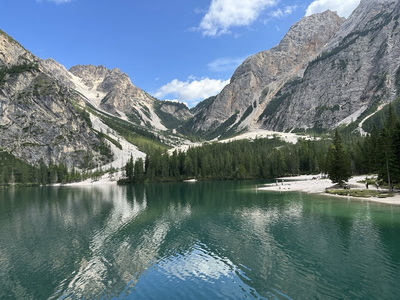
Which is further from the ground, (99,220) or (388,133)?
(388,133)

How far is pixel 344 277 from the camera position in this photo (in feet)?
90.7

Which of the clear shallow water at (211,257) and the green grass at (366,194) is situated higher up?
the green grass at (366,194)

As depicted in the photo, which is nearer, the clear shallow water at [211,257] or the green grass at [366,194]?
the clear shallow water at [211,257]

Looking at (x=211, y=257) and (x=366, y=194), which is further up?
(x=366, y=194)

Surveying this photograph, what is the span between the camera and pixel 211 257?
35781 millimetres

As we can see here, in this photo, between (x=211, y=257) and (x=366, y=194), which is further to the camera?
(x=366, y=194)

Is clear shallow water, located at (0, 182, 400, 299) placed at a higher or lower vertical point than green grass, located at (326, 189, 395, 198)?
lower

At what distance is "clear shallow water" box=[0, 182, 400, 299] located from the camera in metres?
26.7

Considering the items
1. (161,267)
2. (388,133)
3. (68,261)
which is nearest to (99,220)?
(68,261)

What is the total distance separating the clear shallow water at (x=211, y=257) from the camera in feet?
87.5

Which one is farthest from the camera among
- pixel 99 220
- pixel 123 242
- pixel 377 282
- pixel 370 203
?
pixel 370 203

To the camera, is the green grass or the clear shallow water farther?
the green grass

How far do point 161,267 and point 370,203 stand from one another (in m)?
59.0

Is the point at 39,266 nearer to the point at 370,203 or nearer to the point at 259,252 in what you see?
the point at 259,252
